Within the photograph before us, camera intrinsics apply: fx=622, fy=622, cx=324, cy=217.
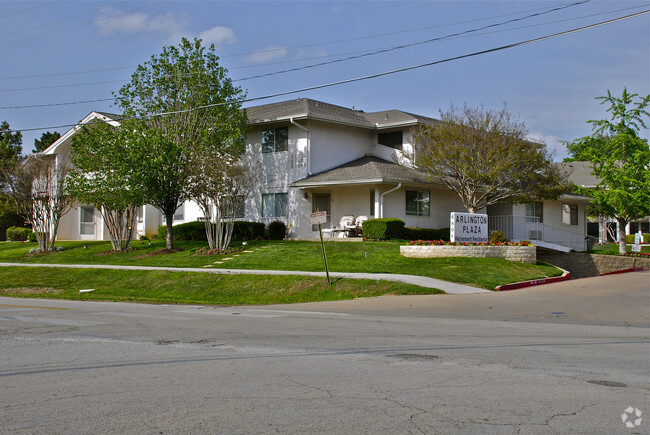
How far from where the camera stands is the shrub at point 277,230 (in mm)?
30891

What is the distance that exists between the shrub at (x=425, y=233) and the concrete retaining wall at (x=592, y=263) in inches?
216

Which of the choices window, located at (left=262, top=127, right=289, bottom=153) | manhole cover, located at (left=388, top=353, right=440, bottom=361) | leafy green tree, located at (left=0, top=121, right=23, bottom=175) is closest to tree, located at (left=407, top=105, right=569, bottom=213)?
window, located at (left=262, top=127, right=289, bottom=153)

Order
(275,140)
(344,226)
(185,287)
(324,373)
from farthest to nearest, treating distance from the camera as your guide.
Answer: (275,140) < (344,226) < (185,287) < (324,373)

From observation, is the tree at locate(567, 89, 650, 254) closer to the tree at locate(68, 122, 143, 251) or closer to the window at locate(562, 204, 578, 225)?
the window at locate(562, 204, 578, 225)

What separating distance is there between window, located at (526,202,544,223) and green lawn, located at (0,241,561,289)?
36.3 feet

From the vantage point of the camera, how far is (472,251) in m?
23.3

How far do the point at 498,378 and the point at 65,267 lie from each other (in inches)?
899

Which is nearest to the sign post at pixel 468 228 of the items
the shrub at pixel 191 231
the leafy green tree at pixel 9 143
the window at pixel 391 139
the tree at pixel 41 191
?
the window at pixel 391 139

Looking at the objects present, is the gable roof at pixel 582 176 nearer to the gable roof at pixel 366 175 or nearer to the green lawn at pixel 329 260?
the gable roof at pixel 366 175

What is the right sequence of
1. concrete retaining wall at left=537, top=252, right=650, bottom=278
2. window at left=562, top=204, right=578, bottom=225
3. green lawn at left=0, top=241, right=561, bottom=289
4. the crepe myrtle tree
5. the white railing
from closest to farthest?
green lawn at left=0, top=241, right=561, bottom=289 < the crepe myrtle tree < concrete retaining wall at left=537, top=252, right=650, bottom=278 < the white railing < window at left=562, top=204, right=578, bottom=225

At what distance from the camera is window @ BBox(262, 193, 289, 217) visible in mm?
31839

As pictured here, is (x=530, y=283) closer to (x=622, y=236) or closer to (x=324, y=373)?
(x=622, y=236)

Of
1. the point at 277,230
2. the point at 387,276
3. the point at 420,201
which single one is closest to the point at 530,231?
the point at 420,201

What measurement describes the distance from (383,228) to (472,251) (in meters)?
5.19
